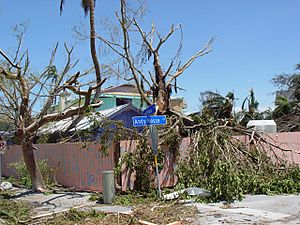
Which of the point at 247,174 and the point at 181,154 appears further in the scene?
the point at 181,154

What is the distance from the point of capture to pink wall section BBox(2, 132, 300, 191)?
1302 centimetres

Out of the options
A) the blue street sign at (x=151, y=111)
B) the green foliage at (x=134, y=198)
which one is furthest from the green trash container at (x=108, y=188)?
the blue street sign at (x=151, y=111)

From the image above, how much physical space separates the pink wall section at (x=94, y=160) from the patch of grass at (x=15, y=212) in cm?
253

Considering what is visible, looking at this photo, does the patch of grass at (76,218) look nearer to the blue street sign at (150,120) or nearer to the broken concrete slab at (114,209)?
the broken concrete slab at (114,209)

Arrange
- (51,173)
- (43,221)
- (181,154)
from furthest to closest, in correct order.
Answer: (51,173)
(181,154)
(43,221)

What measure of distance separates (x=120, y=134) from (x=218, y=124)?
3555 millimetres

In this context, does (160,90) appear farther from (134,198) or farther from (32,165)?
(134,198)

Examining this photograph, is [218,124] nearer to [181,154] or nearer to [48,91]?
[181,154]

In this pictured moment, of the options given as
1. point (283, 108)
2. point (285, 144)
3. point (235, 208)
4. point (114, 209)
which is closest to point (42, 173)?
point (114, 209)

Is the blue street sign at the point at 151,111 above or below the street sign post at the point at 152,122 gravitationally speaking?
above

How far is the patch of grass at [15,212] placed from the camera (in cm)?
932

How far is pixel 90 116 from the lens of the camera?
547 inches

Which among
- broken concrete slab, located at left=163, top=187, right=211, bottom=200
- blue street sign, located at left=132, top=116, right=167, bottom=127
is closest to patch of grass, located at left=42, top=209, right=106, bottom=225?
broken concrete slab, located at left=163, top=187, right=211, bottom=200

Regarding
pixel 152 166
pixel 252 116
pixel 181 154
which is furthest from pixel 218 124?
pixel 252 116
